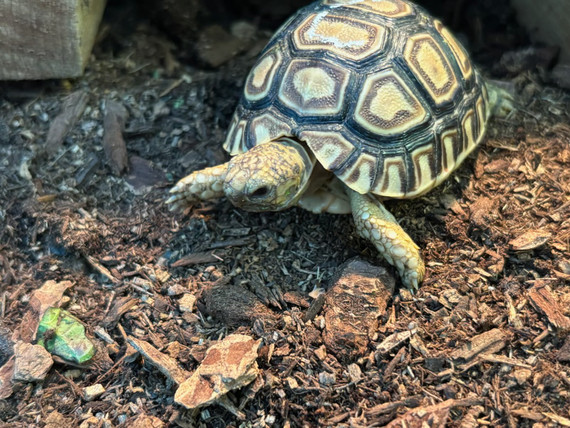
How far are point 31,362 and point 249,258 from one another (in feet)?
3.90

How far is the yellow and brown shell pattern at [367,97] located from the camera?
288 centimetres

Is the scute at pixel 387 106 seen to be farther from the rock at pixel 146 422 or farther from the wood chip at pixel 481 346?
the rock at pixel 146 422

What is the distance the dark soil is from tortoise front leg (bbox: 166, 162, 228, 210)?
12 centimetres

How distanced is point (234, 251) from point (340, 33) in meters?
1.35

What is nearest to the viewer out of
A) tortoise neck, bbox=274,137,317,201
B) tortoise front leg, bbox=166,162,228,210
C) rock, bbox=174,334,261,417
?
rock, bbox=174,334,261,417

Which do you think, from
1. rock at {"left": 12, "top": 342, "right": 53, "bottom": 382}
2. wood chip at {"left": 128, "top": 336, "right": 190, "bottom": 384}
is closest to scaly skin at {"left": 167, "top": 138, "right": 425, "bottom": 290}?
wood chip at {"left": 128, "top": 336, "right": 190, "bottom": 384}

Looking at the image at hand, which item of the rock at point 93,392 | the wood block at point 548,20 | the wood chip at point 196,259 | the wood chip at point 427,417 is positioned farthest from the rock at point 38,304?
the wood block at point 548,20

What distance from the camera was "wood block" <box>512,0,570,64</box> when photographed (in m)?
3.87

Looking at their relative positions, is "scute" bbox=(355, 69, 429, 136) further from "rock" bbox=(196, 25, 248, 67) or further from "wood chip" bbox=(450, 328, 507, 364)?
"rock" bbox=(196, 25, 248, 67)

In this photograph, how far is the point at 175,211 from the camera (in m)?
3.30

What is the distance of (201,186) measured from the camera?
3.17 m

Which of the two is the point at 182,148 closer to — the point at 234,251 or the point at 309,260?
the point at 234,251

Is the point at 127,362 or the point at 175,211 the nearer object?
the point at 127,362

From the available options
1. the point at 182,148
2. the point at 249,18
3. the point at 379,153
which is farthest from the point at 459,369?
the point at 249,18
